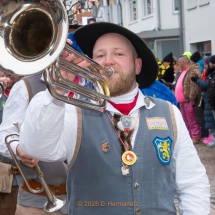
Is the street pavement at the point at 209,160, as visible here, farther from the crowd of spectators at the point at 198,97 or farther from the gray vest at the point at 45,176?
the gray vest at the point at 45,176

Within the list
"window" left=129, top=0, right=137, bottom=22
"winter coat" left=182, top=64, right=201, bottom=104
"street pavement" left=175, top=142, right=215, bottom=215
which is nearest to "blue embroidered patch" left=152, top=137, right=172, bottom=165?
"street pavement" left=175, top=142, right=215, bottom=215

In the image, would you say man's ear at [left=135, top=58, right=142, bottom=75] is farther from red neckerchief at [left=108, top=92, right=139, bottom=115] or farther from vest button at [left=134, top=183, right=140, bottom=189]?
vest button at [left=134, top=183, right=140, bottom=189]

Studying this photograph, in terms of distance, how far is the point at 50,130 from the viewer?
7.39 ft

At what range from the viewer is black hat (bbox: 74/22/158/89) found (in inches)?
110

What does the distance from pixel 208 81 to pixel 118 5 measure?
22.2 metres

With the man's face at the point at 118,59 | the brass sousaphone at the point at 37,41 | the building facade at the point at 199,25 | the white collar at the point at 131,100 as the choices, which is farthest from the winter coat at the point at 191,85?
the building facade at the point at 199,25

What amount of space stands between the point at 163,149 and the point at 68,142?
476 millimetres

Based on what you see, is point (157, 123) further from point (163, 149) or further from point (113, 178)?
point (113, 178)

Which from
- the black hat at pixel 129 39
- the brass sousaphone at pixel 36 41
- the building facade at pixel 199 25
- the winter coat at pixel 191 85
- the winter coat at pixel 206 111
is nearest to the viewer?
the brass sousaphone at pixel 36 41

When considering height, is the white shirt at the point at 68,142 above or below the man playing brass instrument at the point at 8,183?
above

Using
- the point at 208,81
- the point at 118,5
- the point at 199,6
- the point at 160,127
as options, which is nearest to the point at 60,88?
the point at 160,127

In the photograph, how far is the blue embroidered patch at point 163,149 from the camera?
2572 mm

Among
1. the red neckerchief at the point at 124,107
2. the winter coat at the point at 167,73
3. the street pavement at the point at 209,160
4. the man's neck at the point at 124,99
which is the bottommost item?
the street pavement at the point at 209,160

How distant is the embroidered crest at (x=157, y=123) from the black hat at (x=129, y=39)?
44 cm
